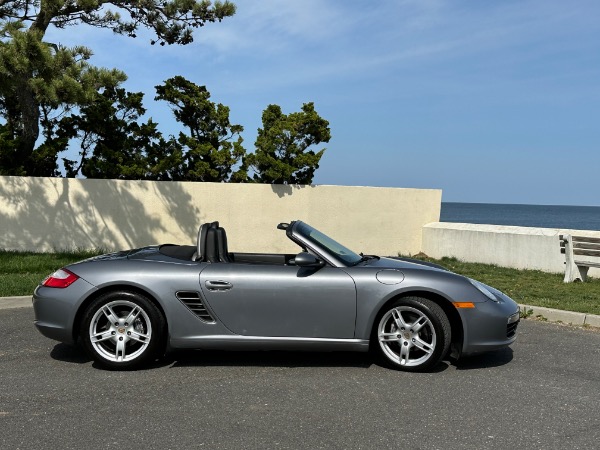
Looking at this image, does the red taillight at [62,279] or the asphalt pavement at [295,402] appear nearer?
the asphalt pavement at [295,402]

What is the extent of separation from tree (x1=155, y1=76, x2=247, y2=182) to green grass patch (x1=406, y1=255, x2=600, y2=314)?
5907mm

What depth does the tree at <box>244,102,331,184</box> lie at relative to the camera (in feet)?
49.9

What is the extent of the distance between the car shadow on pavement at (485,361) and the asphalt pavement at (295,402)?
2 cm

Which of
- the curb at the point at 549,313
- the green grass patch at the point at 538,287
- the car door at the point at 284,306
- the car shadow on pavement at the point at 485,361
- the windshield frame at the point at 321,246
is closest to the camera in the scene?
the car door at the point at 284,306

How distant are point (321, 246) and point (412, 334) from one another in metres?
1.07

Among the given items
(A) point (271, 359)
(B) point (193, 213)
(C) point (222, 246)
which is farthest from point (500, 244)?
(C) point (222, 246)

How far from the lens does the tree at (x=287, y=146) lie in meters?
15.2

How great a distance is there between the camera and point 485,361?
5613mm

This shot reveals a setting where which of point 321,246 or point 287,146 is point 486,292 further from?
point 287,146

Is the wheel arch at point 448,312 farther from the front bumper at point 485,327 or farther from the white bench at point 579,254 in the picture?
the white bench at point 579,254

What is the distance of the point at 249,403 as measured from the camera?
4.33m

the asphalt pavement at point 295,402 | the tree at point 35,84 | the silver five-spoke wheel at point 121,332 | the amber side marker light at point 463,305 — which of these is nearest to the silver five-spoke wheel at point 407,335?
the asphalt pavement at point 295,402

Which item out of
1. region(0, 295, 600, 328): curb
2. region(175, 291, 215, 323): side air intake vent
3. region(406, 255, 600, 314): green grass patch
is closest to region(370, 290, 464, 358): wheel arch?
region(175, 291, 215, 323): side air intake vent

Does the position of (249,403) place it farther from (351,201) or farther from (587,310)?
(351,201)
